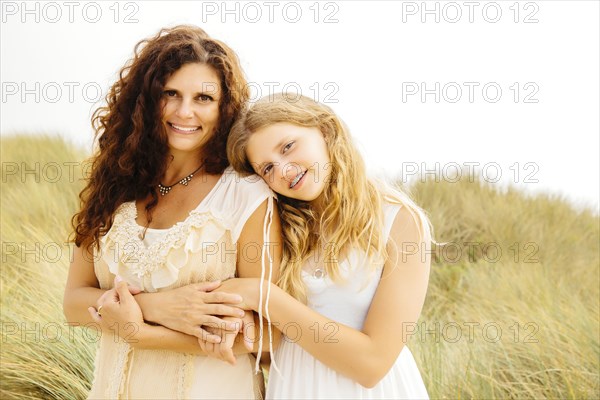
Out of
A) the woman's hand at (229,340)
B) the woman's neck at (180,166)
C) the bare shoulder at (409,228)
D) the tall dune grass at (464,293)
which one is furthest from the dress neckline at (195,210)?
the tall dune grass at (464,293)

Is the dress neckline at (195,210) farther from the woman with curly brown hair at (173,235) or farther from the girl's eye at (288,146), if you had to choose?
the girl's eye at (288,146)

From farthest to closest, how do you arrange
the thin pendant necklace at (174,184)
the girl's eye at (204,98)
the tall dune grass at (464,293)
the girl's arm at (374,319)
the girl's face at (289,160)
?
1. the tall dune grass at (464,293)
2. the thin pendant necklace at (174,184)
3. the girl's eye at (204,98)
4. the girl's face at (289,160)
5. the girl's arm at (374,319)

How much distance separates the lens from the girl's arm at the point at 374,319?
2.00m

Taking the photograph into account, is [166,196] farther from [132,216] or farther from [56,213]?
[56,213]

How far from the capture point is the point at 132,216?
7.50ft

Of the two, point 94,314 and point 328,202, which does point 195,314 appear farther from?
point 328,202

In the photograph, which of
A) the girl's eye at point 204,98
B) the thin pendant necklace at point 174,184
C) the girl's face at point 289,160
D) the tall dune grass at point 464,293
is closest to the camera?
the girl's face at point 289,160

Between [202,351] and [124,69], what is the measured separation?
1005 mm

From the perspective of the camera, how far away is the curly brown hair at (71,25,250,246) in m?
2.21

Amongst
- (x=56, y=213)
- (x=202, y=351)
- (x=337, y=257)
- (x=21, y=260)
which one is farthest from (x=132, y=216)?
(x=56, y=213)

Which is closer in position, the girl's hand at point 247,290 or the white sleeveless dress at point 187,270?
the girl's hand at point 247,290

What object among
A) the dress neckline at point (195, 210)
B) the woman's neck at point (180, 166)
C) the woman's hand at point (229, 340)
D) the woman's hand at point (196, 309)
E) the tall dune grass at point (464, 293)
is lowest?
the tall dune grass at point (464, 293)

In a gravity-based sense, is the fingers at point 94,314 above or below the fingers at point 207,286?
below

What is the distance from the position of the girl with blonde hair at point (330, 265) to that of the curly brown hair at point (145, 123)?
0.34 ft
